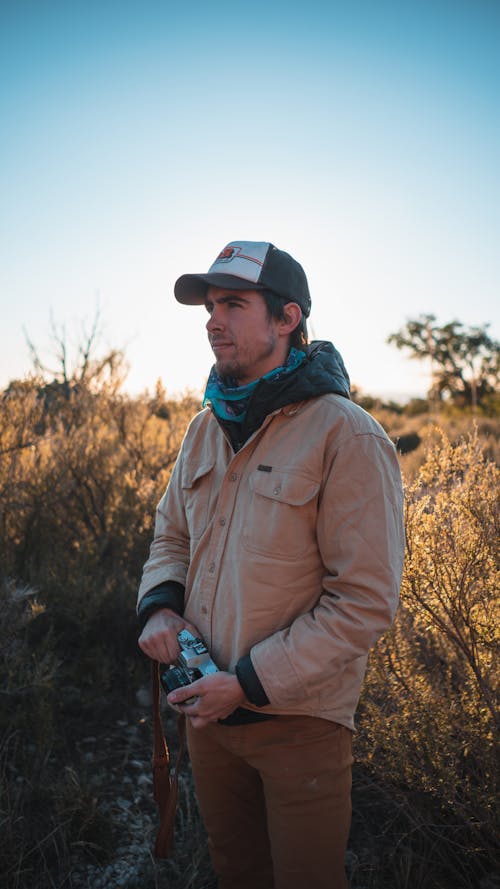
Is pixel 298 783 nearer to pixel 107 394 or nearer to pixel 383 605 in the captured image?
pixel 383 605

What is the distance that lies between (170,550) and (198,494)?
0.93 ft

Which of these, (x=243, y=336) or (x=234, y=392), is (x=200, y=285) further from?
(x=234, y=392)

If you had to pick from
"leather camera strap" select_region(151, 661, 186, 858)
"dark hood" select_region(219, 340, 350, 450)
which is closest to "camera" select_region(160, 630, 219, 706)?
"leather camera strap" select_region(151, 661, 186, 858)

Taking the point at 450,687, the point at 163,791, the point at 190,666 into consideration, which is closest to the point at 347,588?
the point at 190,666

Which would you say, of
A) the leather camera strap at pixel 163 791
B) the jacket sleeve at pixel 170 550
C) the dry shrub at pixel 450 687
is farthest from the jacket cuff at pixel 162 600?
the dry shrub at pixel 450 687

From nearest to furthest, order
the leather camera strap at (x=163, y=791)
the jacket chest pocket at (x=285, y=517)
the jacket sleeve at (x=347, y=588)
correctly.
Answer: the jacket sleeve at (x=347, y=588) → the jacket chest pocket at (x=285, y=517) → the leather camera strap at (x=163, y=791)

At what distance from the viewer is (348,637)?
153 cm

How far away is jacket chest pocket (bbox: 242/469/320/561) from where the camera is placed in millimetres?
1617

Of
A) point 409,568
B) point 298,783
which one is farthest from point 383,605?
point 409,568

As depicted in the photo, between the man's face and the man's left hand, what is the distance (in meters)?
0.86

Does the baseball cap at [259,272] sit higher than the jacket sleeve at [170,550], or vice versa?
the baseball cap at [259,272]

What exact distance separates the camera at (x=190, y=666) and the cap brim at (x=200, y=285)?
1.03m

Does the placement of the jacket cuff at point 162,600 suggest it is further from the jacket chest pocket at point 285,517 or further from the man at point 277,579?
the jacket chest pocket at point 285,517

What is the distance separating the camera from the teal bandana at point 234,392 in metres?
1.78
